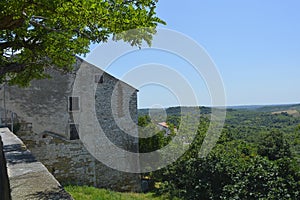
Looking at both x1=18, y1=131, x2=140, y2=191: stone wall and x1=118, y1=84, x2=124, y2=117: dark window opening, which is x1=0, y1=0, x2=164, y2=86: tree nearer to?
x1=18, y1=131, x2=140, y2=191: stone wall

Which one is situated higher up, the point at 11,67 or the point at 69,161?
the point at 11,67

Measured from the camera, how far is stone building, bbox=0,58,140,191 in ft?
33.6

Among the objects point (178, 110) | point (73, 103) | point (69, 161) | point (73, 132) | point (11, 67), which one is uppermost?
point (11, 67)

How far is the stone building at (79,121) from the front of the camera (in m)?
10.2

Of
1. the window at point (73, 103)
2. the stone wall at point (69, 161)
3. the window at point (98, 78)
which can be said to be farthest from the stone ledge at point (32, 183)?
the window at point (98, 78)

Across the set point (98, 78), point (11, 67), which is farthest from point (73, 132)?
point (11, 67)

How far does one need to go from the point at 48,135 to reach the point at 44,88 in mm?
1936

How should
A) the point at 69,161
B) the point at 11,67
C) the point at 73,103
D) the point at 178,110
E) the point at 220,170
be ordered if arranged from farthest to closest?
the point at 178,110 < the point at 73,103 < the point at 69,161 < the point at 220,170 < the point at 11,67

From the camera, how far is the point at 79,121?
460 inches

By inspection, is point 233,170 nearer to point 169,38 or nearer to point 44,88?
point 169,38

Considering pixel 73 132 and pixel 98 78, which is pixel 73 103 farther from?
pixel 98 78

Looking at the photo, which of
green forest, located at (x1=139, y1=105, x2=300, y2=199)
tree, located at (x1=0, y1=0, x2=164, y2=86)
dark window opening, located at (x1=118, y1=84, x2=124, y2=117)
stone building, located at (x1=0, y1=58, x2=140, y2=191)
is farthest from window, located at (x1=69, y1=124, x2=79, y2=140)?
tree, located at (x1=0, y1=0, x2=164, y2=86)

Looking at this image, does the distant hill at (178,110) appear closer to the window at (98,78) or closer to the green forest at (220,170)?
the green forest at (220,170)

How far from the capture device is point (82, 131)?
11609 millimetres
